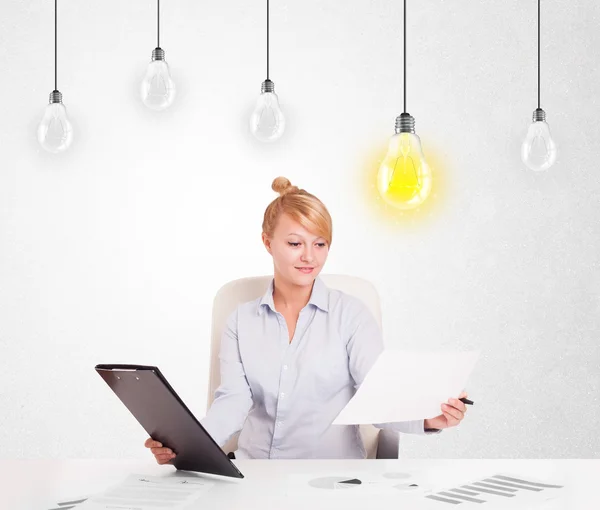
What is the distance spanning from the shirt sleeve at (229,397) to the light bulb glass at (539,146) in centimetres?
116

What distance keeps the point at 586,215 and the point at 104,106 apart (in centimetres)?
203

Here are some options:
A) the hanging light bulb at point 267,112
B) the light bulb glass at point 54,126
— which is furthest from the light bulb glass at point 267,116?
the light bulb glass at point 54,126

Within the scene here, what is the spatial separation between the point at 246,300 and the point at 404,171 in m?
0.57

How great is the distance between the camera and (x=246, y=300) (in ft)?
7.38

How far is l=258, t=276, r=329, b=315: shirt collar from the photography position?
208 cm

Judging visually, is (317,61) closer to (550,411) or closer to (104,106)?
(104,106)

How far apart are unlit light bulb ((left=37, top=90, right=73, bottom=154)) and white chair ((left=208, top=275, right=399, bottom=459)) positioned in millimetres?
766

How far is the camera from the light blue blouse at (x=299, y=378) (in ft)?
6.57

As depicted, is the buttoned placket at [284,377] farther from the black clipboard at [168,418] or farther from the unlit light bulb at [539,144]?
the unlit light bulb at [539,144]

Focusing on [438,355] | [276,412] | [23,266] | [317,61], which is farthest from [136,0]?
[438,355]

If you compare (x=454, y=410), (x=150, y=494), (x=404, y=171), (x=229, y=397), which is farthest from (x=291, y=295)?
(x=150, y=494)

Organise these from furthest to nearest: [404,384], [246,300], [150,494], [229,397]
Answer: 1. [246,300]
2. [229,397]
3. [404,384]
4. [150,494]

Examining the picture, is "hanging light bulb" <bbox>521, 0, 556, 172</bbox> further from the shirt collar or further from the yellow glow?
the shirt collar

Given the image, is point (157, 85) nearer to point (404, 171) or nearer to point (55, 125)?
point (55, 125)
